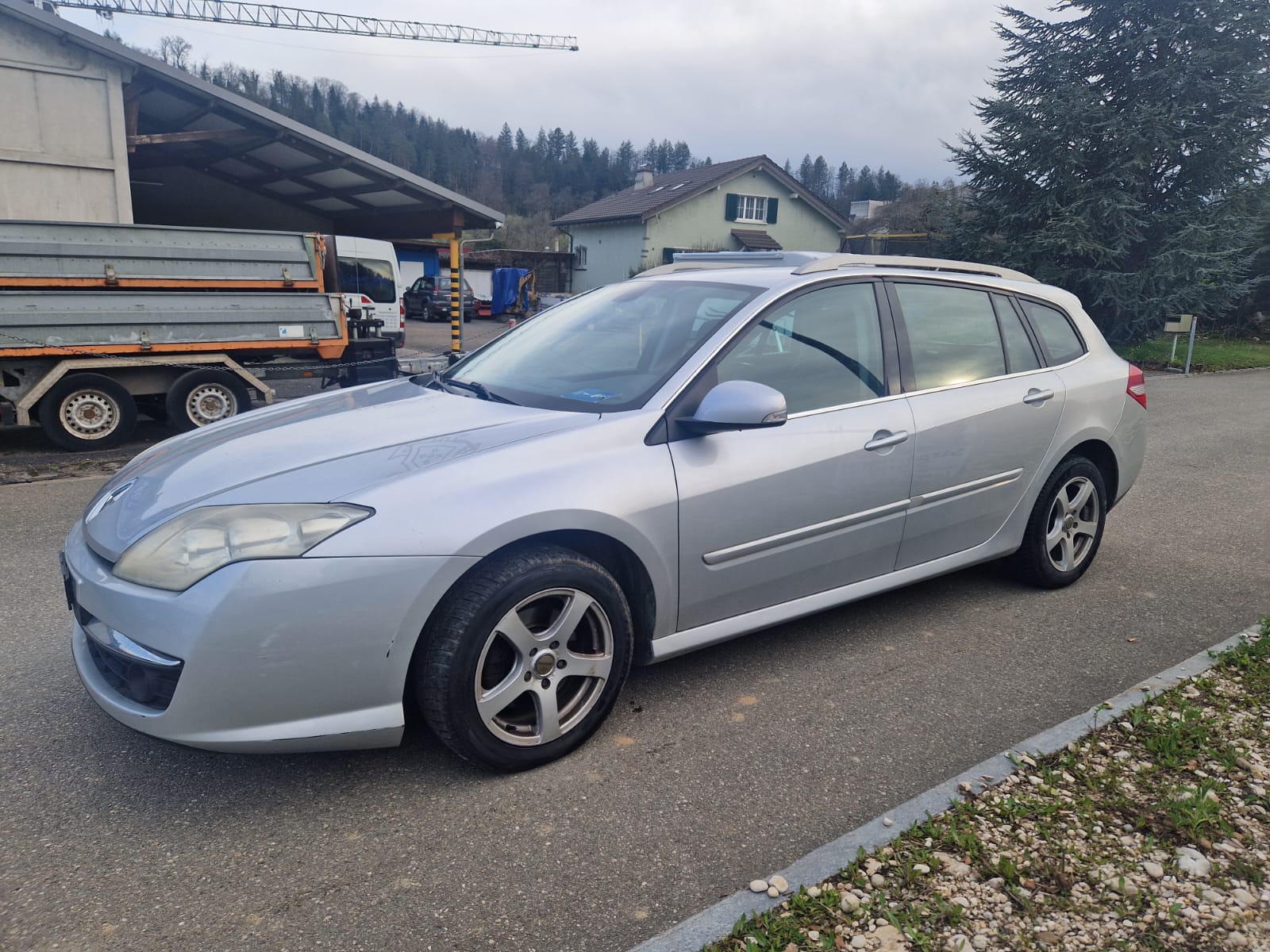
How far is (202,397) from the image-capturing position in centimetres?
936

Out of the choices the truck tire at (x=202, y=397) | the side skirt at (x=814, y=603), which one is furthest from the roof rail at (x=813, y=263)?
the truck tire at (x=202, y=397)

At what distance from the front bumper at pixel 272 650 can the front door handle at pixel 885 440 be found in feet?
5.84

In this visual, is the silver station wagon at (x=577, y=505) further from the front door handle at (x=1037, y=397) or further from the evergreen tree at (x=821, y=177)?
→ the evergreen tree at (x=821, y=177)

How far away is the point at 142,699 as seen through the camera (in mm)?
2535

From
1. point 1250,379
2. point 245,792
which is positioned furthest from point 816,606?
point 1250,379

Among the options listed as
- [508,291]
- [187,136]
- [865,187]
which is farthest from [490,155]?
[187,136]

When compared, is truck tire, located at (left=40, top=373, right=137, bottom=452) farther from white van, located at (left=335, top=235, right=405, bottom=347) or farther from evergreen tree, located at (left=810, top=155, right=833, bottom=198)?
evergreen tree, located at (left=810, top=155, right=833, bottom=198)

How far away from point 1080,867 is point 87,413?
916 centimetres

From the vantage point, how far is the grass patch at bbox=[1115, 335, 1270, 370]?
19.7 m

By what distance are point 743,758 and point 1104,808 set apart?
1.09 metres

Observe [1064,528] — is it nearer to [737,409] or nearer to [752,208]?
[737,409]

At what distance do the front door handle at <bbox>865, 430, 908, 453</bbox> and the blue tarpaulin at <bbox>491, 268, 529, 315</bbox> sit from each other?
108 feet

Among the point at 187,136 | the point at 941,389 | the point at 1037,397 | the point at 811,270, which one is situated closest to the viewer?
the point at 811,270

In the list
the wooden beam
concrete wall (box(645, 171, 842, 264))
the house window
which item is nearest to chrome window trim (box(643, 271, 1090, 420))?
the wooden beam
